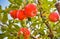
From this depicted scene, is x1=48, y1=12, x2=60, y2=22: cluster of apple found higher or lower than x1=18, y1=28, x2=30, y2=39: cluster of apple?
higher

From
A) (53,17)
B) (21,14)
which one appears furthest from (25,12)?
(53,17)

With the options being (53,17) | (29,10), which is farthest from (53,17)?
(29,10)

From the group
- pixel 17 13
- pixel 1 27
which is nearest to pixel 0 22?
pixel 1 27

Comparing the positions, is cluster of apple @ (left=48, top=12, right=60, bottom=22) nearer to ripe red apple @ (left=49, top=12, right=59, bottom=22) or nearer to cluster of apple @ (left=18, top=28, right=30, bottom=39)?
ripe red apple @ (left=49, top=12, right=59, bottom=22)

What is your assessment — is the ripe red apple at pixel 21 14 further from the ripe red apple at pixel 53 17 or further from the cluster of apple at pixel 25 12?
the ripe red apple at pixel 53 17

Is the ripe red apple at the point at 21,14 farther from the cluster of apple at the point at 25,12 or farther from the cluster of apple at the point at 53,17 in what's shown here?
the cluster of apple at the point at 53,17

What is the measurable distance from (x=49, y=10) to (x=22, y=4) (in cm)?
12

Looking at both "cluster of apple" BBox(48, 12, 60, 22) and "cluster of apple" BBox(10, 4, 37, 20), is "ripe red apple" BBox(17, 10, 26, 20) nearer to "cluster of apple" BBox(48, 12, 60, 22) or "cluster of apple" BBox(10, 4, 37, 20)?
"cluster of apple" BBox(10, 4, 37, 20)

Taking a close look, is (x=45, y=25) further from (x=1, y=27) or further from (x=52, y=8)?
(x=1, y=27)

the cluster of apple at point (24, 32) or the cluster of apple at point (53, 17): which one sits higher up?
the cluster of apple at point (53, 17)

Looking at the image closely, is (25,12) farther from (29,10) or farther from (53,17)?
(53,17)

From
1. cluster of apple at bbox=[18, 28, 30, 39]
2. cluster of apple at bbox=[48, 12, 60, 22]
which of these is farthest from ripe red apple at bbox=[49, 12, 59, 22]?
cluster of apple at bbox=[18, 28, 30, 39]

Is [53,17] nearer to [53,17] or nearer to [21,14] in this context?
[53,17]

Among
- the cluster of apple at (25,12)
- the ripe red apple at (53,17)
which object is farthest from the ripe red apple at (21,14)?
the ripe red apple at (53,17)
